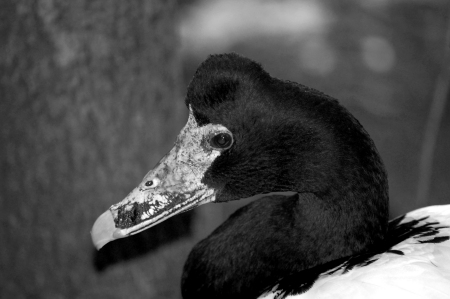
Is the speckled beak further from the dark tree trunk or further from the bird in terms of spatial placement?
the dark tree trunk

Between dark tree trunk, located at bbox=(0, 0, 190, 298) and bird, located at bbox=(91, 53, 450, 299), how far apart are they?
0.83m

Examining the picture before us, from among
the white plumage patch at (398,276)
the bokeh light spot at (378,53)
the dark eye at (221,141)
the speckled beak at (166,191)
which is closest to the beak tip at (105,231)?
the speckled beak at (166,191)

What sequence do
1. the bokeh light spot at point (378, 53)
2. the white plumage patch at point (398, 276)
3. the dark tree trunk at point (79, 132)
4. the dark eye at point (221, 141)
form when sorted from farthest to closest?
1. the bokeh light spot at point (378, 53)
2. the dark tree trunk at point (79, 132)
3. the dark eye at point (221, 141)
4. the white plumage patch at point (398, 276)

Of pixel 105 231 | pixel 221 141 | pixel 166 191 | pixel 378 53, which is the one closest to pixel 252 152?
pixel 221 141

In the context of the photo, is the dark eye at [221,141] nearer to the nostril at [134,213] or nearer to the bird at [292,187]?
the bird at [292,187]

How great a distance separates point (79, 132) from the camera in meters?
2.71

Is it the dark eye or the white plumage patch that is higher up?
the dark eye

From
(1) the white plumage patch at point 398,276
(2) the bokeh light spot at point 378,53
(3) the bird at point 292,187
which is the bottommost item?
(1) the white plumage patch at point 398,276

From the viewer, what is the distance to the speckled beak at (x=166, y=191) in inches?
76.2

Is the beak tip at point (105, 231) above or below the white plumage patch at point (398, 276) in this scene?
above

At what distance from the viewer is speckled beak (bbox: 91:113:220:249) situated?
1.94 meters

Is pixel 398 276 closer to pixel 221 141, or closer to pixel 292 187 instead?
pixel 292 187

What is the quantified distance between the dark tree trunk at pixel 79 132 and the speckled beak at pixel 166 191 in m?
0.84

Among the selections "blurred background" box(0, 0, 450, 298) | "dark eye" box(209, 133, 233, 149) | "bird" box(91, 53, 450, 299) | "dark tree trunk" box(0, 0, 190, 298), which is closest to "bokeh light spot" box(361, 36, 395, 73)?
"blurred background" box(0, 0, 450, 298)
